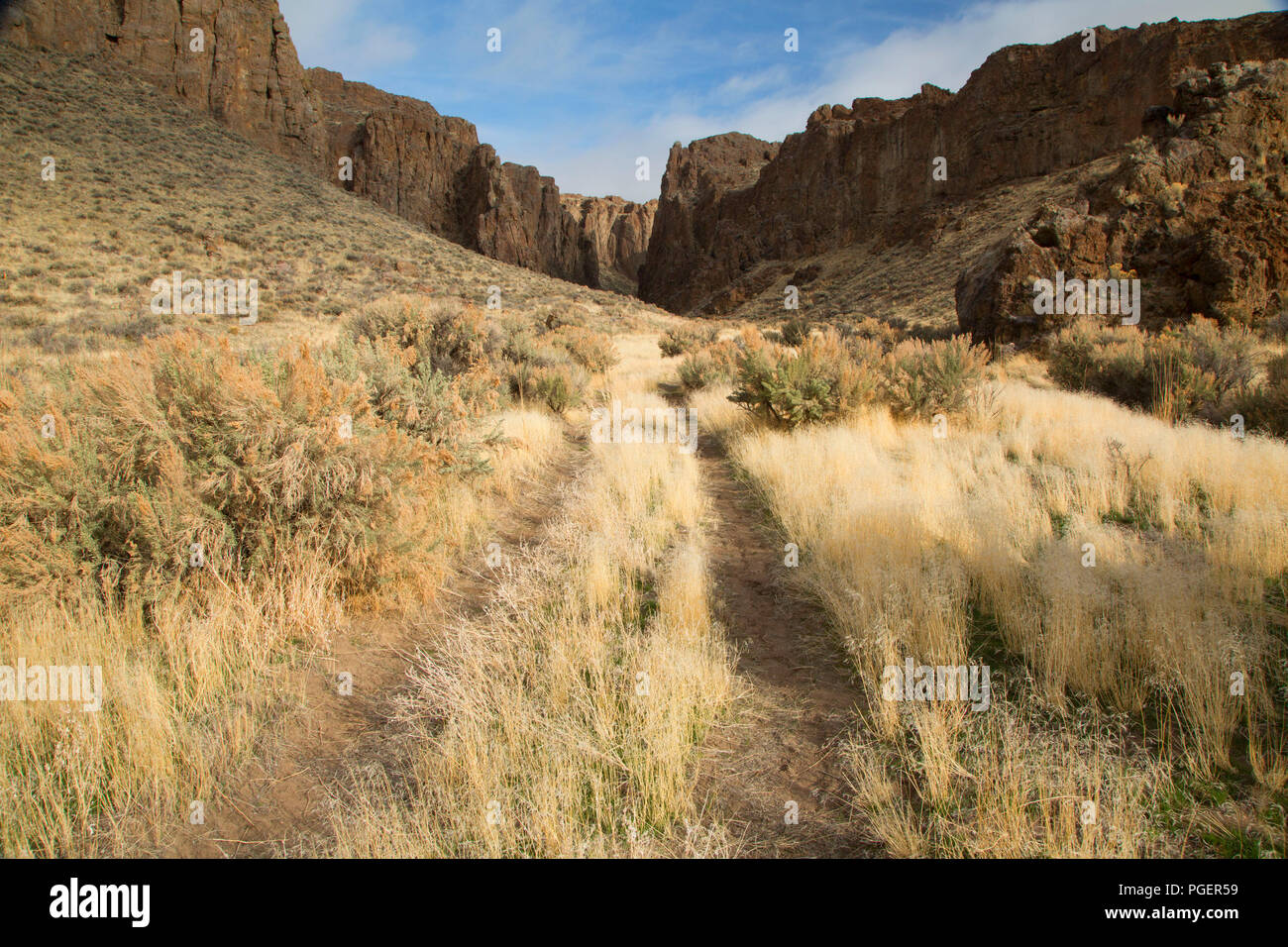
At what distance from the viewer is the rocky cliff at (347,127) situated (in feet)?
146

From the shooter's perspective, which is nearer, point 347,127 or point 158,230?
point 158,230

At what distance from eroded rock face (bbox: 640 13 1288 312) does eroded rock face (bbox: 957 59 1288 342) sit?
25.6m

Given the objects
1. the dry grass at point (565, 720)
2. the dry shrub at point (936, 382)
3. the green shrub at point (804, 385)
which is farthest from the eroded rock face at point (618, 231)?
the dry grass at point (565, 720)

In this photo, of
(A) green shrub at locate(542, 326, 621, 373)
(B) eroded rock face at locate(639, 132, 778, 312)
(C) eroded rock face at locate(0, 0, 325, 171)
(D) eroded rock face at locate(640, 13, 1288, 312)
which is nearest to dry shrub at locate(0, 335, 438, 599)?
(A) green shrub at locate(542, 326, 621, 373)

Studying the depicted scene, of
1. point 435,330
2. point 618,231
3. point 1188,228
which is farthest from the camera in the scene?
point 618,231

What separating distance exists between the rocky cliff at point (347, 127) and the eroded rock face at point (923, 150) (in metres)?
24.1

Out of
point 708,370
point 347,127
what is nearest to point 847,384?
point 708,370

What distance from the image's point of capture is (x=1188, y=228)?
44.6 ft

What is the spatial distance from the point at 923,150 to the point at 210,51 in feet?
222

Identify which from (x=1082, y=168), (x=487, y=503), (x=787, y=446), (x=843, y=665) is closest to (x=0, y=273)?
(x=487, y=503)

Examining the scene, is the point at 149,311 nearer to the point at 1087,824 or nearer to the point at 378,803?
the point at 378,803

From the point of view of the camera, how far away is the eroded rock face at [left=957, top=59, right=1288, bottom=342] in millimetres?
12664

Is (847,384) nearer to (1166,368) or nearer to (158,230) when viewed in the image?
(1166,368)

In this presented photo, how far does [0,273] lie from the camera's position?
18734 millimetres
